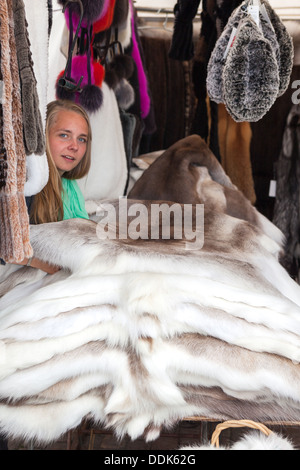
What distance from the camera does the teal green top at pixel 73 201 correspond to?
164cm

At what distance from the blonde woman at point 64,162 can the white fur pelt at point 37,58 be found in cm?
39

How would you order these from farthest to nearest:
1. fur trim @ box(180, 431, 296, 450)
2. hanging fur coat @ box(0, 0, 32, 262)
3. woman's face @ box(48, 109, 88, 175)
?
1. woman's face @ box(48, 109, 88, 175)
2. hanging fur coat @ box(0, 0, 32, 262)
3. fur trim @ box(180, 431, 296, 450)

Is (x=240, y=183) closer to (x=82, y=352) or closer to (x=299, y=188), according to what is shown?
(x=299, y=188)

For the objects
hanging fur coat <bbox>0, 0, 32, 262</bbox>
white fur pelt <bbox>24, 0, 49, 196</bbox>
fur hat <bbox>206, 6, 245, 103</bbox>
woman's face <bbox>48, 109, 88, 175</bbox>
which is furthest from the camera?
woman's face <bbox>48, 109, 88, 175</bbox>

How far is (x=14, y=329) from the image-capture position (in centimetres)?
87

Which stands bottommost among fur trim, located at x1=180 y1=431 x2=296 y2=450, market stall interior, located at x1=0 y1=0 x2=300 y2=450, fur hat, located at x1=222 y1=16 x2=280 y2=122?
fur trim, located at x1=180 y1=431 x2=296 y2=450

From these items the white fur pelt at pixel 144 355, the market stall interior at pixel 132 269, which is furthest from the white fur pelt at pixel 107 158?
the white fur pelt at pixel 144 355

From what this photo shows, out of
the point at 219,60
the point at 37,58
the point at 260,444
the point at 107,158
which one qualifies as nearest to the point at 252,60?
the point at 219,60

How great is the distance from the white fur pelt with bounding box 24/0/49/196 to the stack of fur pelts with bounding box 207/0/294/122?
1.80ft

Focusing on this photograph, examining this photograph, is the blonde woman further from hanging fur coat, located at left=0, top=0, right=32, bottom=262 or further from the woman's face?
hanging fur coat, located at left=0, top=0, right=32, bottom=262

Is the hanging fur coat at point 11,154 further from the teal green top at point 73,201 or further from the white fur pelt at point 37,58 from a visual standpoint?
the teal green top at point 73,201

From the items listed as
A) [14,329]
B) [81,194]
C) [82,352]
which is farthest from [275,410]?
[81,194]

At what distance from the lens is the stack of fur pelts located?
1352mm

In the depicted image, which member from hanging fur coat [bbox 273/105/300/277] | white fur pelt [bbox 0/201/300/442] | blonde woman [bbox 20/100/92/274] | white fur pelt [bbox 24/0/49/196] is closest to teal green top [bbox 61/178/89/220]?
blonde woman [bbox 20/100/92/274]
